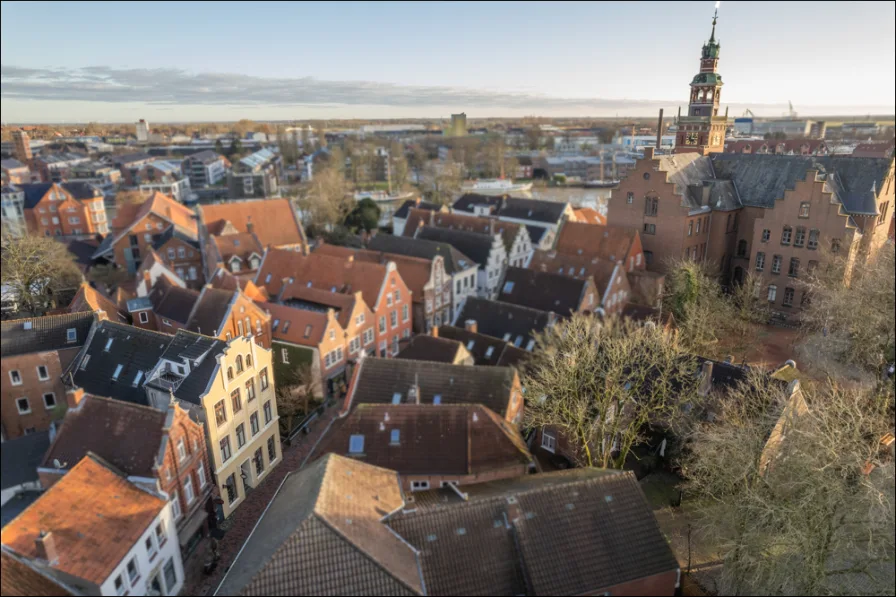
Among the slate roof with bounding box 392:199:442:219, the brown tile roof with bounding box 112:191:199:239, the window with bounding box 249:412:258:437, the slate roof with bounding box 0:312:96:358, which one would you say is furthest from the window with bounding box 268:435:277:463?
the slate roof with bounding box 392:199:442:219

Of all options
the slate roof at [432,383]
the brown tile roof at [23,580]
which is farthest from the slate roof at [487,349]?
the brown tile roof at [23,580]

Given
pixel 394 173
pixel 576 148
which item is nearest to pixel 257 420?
pixel 394 173

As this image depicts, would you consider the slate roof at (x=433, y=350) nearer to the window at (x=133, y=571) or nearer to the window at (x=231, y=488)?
the window at (x=231, y=488)

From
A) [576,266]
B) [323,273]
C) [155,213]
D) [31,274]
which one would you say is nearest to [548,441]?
[576,266]

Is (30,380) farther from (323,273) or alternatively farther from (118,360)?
(323,273)

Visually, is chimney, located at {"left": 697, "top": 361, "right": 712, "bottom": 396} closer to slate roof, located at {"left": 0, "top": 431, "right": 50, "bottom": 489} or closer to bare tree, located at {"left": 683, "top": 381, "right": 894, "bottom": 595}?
bare tree, located at {"left": 683, "top": 381, "right": 894, "bottom": 595}
